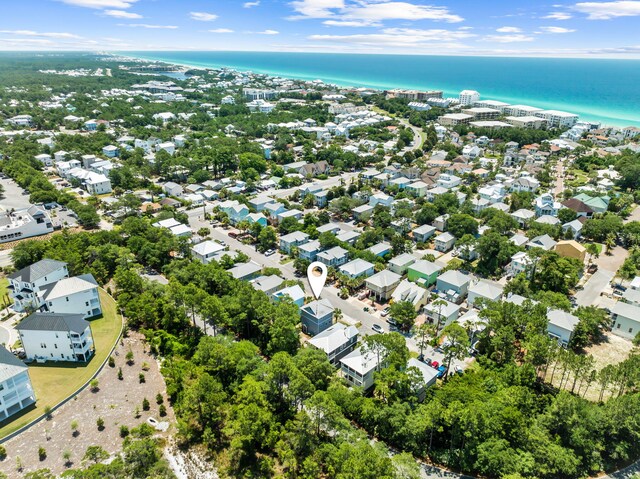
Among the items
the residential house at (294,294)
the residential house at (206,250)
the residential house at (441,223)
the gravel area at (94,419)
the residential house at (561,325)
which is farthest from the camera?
the residential house at (441,223)

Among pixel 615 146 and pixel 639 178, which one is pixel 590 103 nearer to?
→ pixel 615 146

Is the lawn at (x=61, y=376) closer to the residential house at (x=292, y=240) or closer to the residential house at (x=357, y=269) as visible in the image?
the residential house at (x=292, y=240)

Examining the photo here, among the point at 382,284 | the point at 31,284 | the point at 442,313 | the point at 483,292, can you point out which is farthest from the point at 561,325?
the point at 31,284

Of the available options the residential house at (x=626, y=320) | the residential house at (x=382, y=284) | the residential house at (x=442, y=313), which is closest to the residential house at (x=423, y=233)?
the residential house at (x=382, y=284)

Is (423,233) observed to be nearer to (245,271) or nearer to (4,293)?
(245,271)

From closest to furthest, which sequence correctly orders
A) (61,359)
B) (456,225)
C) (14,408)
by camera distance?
(14,408) → (61,359) → (456,225)

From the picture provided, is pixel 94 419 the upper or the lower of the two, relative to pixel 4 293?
lower

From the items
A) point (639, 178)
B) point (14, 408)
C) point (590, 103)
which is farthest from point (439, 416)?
point (590, 103)
